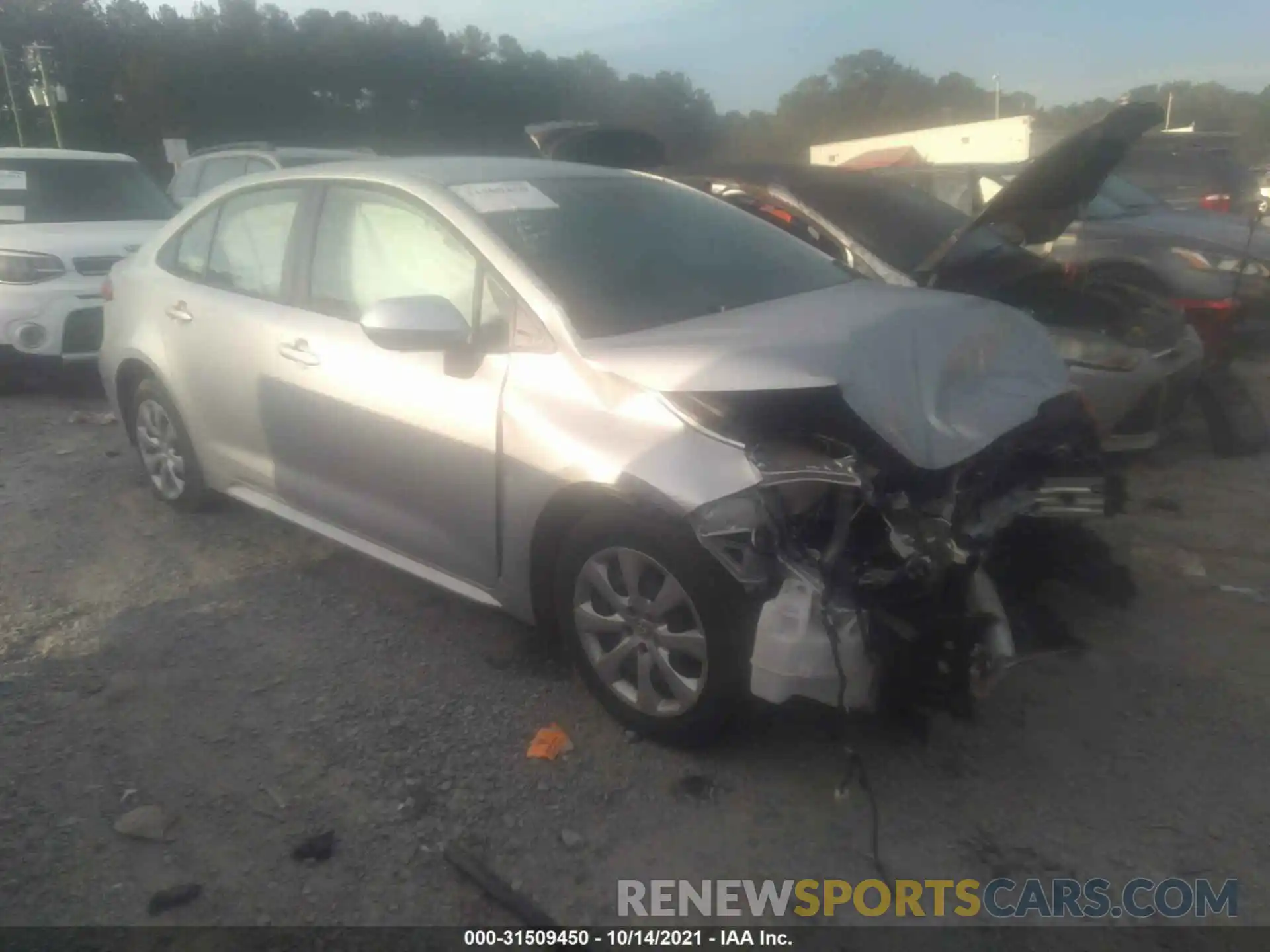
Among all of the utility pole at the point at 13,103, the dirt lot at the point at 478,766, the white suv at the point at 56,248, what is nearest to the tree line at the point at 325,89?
the utility pole at the point at 13,103

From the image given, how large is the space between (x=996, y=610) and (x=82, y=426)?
6295 mm

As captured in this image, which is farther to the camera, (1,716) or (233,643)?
(233,643)

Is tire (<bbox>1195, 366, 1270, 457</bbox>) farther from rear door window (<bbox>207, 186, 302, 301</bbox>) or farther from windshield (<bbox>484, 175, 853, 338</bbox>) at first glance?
rear door window (<bbox>207, 186, 302, 301</bbox>)

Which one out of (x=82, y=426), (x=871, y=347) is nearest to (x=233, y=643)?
(x=871, y=347)

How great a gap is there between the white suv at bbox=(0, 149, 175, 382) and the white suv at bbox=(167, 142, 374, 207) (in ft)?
3.64

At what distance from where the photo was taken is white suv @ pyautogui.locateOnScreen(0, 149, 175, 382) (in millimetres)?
7371

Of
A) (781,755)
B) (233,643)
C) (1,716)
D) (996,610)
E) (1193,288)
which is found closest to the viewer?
(996,610)

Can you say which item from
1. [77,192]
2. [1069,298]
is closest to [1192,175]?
[1069,298]

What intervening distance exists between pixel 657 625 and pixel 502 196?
1647 millimetres

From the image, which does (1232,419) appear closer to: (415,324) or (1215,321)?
(1215,321)

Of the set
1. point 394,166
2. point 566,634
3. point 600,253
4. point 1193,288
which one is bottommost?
point 566,634

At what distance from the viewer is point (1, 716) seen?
135 inches

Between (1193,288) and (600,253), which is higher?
(600,253)

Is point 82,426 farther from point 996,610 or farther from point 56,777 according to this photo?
point 996,610
